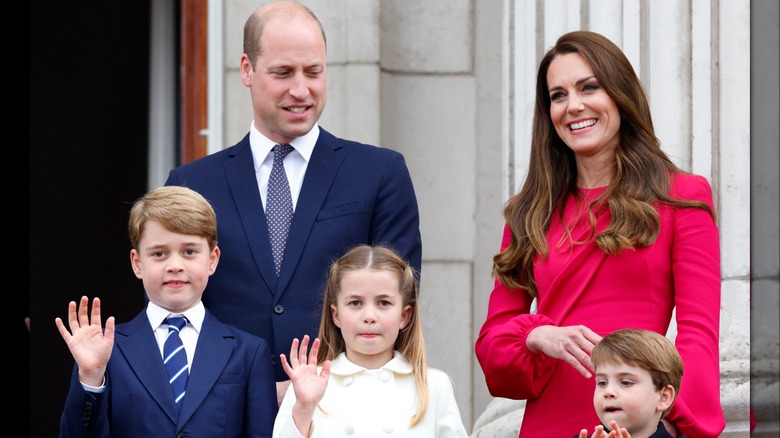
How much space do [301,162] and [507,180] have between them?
77.4 inches

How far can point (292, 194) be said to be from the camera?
3.84m

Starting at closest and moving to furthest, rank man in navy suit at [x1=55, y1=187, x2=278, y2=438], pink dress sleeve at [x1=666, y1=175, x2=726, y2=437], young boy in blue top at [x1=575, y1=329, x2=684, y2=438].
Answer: young boy in blue top at [x1=575, y1=329, x2=684, y2=438]
pink dress sleeve at [x1=666, y1=175, x2=726, y2=437]
man in navy suit at [x1=55, y1=187, x2=278, y2=438]

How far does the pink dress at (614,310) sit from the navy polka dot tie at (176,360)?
0.79 metres

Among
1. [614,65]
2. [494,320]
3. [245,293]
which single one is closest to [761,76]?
[614,65]

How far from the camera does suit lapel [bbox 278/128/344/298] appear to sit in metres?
3.71

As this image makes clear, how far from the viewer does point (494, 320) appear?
11.8ft

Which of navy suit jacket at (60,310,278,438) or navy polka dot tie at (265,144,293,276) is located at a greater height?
navy polka dot tie at (265,144,293,276)

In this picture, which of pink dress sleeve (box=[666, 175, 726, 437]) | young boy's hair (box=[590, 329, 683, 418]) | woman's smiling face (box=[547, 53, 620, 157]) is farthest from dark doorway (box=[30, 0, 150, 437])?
young boy's hair (box=[590, 329, 683, 418])

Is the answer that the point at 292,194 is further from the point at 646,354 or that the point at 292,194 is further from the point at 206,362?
the point at 646,354

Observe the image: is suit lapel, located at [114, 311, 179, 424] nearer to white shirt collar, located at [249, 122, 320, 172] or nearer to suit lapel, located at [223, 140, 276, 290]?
suit lapel, located at [223, 140, 276, 290]

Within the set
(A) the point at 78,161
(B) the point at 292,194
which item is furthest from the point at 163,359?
(A) the point at 78,161

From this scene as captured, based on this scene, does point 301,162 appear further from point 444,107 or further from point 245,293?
point 444,107

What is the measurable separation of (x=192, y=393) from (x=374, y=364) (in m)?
0.48

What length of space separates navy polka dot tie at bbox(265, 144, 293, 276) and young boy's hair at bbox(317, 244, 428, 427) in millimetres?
233
